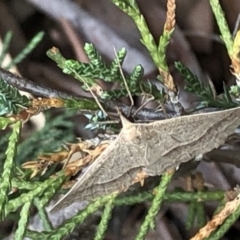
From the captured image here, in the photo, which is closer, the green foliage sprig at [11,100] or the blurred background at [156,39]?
the green foliage sprig at [11,100]

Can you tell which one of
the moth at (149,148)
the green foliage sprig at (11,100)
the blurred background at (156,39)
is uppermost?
the green foliage sprig at (11,100)

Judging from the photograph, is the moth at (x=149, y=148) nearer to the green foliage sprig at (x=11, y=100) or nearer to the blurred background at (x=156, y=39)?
the green foliage sprig at (x=11, y=100)

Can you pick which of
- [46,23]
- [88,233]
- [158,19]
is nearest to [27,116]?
[88,233]

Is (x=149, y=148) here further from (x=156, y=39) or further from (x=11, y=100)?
(x=156, y=39)

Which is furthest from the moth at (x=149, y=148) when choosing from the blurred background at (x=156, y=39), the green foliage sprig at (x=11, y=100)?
the blurred background at (x=156, y=39)

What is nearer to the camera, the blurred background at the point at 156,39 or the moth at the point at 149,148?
the moth at the point at 149,148

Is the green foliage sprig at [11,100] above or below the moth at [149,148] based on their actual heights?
above

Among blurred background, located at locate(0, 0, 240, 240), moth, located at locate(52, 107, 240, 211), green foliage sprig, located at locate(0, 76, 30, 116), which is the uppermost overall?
green foliage sprig, located at locate(0, 76, 30, 116)

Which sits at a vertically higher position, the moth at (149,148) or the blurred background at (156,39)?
the moth at (149,148)

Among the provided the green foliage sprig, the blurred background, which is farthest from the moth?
the blurred background

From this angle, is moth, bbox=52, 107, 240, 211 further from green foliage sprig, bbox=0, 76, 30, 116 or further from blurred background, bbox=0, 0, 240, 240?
blurred background, bbox=0, 0, 240, 240
